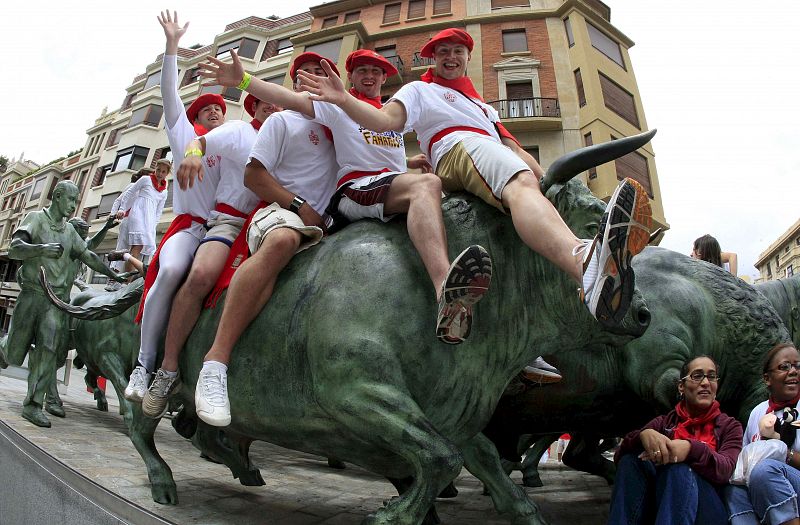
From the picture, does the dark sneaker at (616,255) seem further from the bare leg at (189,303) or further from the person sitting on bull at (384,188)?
the bare leg at (189,303)

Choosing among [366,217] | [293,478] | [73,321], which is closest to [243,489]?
[293,478]

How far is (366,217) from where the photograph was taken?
2.75m

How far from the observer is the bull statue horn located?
2.21 meters

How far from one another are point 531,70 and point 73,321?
17.6 metres

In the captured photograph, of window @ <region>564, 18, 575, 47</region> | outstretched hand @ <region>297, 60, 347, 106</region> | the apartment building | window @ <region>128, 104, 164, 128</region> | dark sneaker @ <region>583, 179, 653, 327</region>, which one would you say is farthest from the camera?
the apartment building

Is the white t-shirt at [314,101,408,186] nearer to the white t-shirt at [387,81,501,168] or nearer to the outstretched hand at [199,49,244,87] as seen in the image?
the white t-shirt at [387,81,501,168]

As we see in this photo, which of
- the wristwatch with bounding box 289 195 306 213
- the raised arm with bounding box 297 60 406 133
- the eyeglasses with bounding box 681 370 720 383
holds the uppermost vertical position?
the raised arm with bounding box 297 60 406 133

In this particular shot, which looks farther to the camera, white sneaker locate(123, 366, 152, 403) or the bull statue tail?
the bull statue tail

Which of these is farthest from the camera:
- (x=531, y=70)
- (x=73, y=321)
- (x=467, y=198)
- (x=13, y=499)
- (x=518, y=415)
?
(x=531, y=70)

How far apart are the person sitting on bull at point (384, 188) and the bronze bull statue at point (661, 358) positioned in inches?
54.1

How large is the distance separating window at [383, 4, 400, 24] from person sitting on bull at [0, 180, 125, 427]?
19068 mm

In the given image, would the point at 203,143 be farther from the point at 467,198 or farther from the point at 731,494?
the point at 731,494

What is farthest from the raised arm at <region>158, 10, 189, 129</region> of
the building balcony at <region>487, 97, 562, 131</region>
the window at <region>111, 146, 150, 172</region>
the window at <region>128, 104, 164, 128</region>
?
the window at <region>128, 104, 164, 128</region>

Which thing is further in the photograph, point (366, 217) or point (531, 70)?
point (531, 70)
